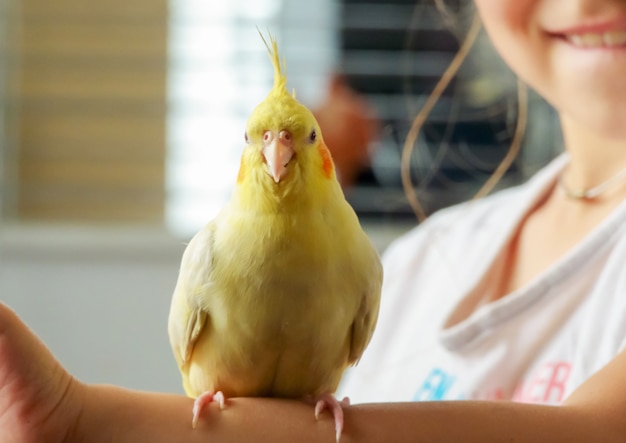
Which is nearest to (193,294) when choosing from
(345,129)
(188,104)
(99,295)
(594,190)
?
(594,190)

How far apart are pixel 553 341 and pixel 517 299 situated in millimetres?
55

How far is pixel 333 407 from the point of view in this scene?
23.2 inches

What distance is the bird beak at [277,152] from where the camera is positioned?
0.57 meters

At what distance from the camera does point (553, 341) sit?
85 centimetres

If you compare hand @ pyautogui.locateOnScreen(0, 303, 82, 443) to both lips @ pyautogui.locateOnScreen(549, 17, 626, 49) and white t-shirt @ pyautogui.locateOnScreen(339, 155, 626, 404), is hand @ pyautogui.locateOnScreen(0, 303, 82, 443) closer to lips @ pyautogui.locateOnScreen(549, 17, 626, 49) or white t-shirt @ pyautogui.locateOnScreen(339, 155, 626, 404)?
white t-shirt @ pyautogui.locateOnScreen(339, 155, 626, 404)

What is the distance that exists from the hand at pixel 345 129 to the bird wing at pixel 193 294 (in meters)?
1.11

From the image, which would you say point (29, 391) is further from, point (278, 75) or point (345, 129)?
point (345, 129)

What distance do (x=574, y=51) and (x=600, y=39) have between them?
0.09 ft

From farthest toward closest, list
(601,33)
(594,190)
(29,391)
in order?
(594,190)
(601,33)
(29,391)

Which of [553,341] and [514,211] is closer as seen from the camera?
[553,341]

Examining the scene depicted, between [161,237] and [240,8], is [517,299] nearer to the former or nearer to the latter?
[161,237]

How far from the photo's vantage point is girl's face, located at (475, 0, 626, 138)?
0.80m

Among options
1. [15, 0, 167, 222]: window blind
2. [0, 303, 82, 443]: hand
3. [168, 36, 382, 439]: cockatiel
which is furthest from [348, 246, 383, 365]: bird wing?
[15, 0, 167, 222]: window blind

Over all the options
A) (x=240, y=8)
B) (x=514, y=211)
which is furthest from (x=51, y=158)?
(x=514, y=211)
